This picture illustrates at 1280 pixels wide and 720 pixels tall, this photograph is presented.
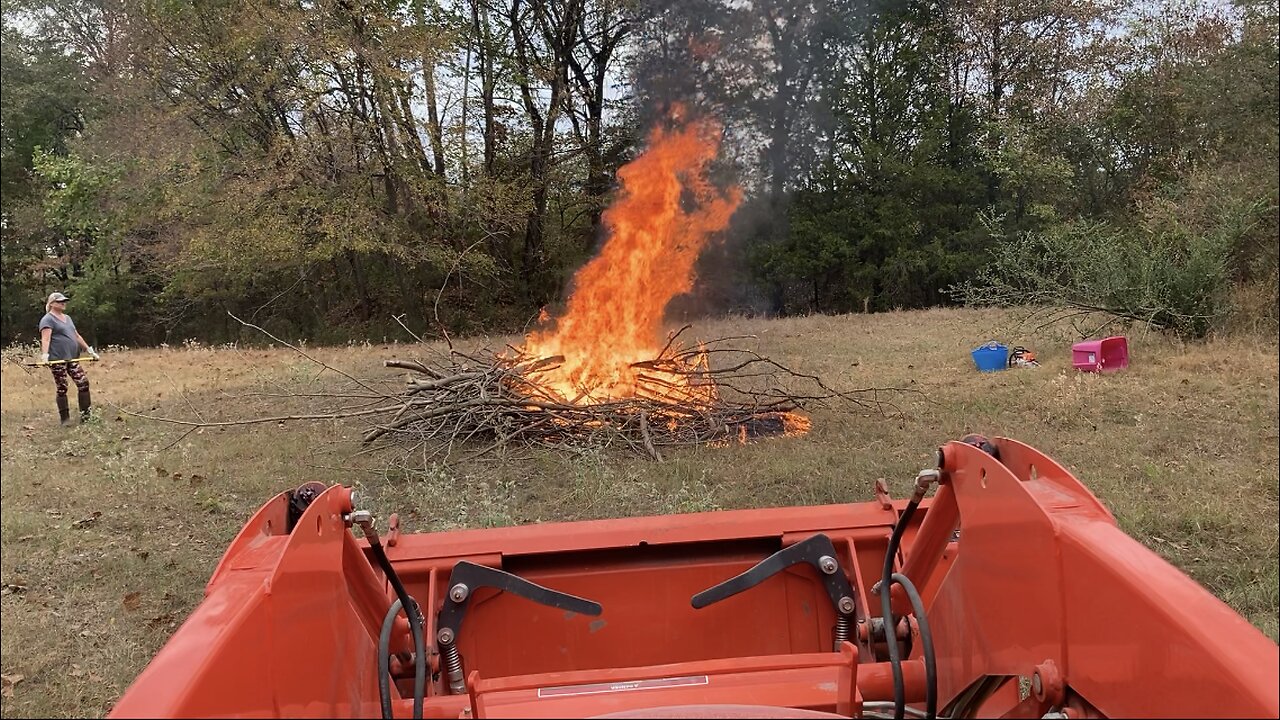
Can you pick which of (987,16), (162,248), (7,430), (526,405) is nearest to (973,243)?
(987,16)

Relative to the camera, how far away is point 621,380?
6.51 metres

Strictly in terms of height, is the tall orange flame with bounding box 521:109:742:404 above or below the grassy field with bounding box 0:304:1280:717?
above

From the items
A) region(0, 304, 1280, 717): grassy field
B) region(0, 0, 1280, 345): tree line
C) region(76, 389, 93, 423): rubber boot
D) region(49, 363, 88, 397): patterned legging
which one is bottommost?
region(0, 304, 1280, 717): grassy field

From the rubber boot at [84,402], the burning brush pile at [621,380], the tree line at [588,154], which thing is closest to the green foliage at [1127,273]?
the tree line at [588,154]

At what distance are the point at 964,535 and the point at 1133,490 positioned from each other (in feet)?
9.92

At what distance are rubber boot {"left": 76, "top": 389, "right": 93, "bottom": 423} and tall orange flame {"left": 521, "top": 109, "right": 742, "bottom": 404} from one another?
4217 millimetres

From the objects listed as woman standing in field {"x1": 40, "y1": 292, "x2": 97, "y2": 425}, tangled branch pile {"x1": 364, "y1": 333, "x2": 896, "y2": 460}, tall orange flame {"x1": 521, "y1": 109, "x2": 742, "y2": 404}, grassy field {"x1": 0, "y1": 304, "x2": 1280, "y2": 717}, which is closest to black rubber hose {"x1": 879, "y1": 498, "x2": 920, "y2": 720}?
grassy field {"x1": 0, "y1": 304, "x2": 1280, "y2": 717}

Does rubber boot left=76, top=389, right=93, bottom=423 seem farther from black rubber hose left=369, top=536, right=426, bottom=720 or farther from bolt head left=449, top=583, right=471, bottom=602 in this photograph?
bolt head left=449, top=583, right=471, bottom=602

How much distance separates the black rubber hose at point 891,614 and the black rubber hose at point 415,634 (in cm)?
102

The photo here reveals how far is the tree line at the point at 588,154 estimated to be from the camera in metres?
2.13

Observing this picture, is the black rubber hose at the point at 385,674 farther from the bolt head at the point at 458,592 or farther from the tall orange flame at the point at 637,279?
the tall orange flame at the point at 637,279

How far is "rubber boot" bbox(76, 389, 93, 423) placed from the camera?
83.5 inches

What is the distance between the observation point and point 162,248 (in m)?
3.03

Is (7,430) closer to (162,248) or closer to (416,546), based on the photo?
(416,546)
